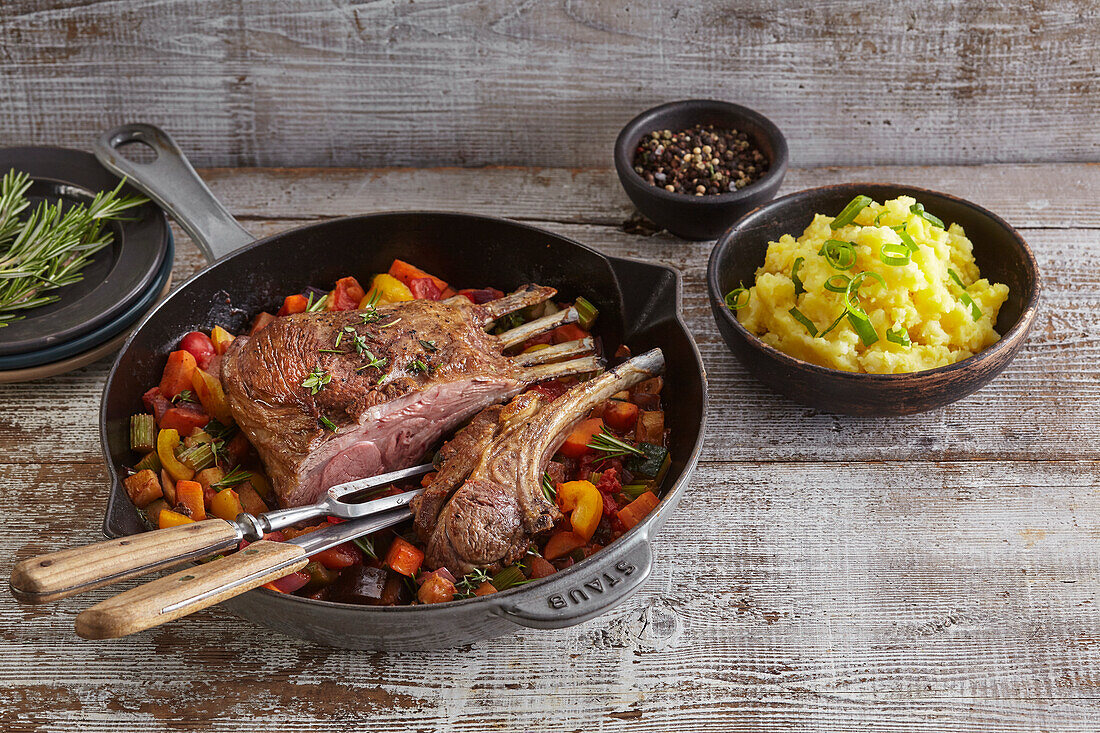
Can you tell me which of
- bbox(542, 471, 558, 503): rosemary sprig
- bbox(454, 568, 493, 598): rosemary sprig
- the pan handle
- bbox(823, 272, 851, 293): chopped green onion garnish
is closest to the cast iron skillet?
the pan handle

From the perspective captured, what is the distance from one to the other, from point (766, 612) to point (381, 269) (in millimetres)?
1722

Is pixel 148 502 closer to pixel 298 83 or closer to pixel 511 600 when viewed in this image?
pixel 511 600

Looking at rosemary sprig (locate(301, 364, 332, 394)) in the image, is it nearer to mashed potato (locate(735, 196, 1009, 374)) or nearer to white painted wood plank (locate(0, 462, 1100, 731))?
white painted wood plank (locate(0, 462, 1100, 731))

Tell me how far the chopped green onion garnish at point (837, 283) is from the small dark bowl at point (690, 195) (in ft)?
2.32

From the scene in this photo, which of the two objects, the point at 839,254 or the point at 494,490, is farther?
the point at 839,254

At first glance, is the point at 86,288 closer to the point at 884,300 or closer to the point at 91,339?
the point at 91,339

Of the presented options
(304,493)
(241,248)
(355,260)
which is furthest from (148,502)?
(355,260)

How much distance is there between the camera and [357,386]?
237 centimetres

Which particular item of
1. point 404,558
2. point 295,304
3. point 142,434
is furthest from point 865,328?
point 142,434

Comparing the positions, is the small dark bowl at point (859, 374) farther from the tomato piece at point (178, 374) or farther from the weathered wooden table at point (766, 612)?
the tomato piece at point (178, 374)

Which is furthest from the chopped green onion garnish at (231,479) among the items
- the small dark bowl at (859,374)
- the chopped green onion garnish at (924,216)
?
the chopped green onion garnish at (924,216)

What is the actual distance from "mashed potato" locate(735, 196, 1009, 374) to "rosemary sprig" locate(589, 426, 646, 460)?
0.64 meters

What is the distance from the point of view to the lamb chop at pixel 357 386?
7.67 ft

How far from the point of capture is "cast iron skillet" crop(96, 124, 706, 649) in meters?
1.97
